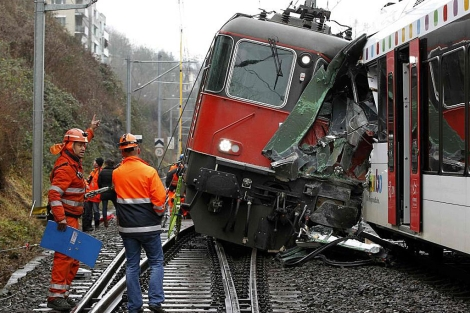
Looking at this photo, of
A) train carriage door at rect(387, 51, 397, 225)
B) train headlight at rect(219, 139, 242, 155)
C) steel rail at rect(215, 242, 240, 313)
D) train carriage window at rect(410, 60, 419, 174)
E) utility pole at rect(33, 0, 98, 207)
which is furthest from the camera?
utility pole at rect(33, 0, 98, 207)

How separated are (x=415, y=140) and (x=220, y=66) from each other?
142 inches

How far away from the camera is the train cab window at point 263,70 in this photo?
1139cm

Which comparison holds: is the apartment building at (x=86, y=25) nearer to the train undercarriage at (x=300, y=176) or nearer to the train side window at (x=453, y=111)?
the train undercarriage at (x=300, y=176)

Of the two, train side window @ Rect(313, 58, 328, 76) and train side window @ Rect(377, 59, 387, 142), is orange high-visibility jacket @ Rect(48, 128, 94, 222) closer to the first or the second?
train side window @ Rect(377, 59, 387, 142)

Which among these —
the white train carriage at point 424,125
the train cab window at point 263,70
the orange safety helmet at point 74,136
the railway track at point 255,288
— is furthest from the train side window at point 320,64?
the orange safety helmet at point 74,136

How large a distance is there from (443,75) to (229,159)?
371cm

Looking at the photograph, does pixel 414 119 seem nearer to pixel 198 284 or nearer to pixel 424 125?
pixel 424 125

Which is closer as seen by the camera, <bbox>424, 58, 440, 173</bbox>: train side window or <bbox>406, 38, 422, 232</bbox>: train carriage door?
<bbox>424, 58, 440, 173</bbox>: train side window

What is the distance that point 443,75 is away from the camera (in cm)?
836

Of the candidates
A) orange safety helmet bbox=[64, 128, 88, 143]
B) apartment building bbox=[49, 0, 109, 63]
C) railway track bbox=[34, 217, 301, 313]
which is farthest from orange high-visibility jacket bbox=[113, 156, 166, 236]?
apartment building bbox=[49, 0, 109, 63]

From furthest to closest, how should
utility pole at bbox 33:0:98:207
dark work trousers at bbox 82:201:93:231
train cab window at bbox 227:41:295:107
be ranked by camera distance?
dark work trousers at bbox 82:201:93:231, utility pole at bbox 33:0:98:207, train cab window at bbox 227:41:295:107

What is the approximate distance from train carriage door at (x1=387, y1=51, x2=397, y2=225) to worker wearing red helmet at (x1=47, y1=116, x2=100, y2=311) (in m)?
3.74

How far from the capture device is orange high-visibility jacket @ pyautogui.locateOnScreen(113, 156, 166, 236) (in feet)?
24.0

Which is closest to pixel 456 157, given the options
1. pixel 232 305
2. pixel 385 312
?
pixel 385 312
